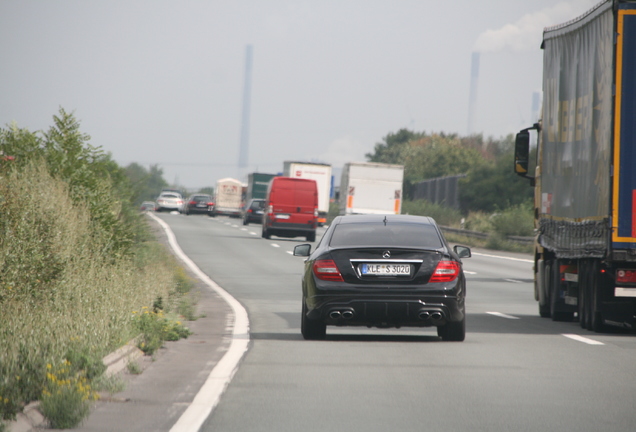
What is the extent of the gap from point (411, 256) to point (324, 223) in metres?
57.3

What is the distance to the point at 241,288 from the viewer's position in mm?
21422

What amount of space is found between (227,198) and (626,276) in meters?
67.5

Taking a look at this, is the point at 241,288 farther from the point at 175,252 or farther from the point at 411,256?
the point at 175,252

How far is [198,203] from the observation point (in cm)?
7450

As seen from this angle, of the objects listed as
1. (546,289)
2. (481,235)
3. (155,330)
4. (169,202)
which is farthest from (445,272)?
(169,202)

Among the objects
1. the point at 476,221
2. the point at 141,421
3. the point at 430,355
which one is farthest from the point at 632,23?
the point at 476,221

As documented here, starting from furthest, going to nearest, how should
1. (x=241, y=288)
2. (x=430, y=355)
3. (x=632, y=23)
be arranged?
(x=241, y=288) → (x=632, y=23) → (x=430, y=355)

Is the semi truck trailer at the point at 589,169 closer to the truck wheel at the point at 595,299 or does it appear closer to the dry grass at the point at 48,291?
the truck wheel at the point at 595,299

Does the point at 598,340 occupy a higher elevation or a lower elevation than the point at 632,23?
lower

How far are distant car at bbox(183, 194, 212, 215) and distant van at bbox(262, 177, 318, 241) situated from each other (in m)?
31.1

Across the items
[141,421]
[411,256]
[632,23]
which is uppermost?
[632,23]

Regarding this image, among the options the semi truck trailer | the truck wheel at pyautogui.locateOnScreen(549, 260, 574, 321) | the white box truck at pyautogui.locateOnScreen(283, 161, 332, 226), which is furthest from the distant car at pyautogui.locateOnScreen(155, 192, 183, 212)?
the truck wheel at pyautogui.locateOnScreen(549, 260, 574, 321)

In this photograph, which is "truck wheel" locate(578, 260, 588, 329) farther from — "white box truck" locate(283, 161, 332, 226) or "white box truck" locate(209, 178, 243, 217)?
"white box truck" locate(209, 178, 243, 217)

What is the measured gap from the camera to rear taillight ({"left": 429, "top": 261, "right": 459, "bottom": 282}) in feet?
37.9
